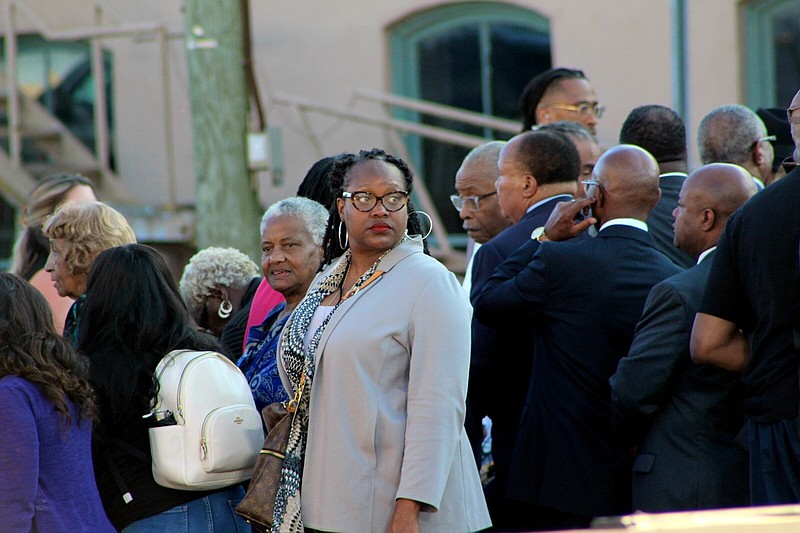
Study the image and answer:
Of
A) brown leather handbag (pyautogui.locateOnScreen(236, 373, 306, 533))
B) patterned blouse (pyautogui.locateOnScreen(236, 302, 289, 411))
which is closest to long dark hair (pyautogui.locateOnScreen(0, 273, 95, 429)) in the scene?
brown leather handbag (pyautogui.locateOnScreen(236, 373, 306, 533))

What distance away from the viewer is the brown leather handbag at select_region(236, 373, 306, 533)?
3.45 meters

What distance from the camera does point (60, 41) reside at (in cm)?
1074

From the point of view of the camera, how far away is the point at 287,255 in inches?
171

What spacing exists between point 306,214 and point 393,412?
1248 mm

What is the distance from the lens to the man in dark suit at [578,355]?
13.5ft

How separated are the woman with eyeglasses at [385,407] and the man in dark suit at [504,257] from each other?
0.89 metres

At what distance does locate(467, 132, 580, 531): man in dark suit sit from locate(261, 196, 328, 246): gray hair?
67cm

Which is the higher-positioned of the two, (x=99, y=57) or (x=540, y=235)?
(x=99, y=57)

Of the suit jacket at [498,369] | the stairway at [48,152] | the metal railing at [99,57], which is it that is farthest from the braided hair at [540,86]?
the stairway at [48,152]

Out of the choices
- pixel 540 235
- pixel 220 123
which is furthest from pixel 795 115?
pixel 220 123

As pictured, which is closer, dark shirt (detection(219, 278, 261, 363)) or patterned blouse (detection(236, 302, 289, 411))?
patterned blouse (detection(236, 302, 289, 411))

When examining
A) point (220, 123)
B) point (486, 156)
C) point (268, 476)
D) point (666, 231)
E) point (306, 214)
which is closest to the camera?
point (268, 476)

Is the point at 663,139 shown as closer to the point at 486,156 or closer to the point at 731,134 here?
the point at 731,134

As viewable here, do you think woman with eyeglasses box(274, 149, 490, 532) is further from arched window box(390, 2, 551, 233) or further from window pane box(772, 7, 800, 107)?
arched window box(390, 2, 551, 233)
